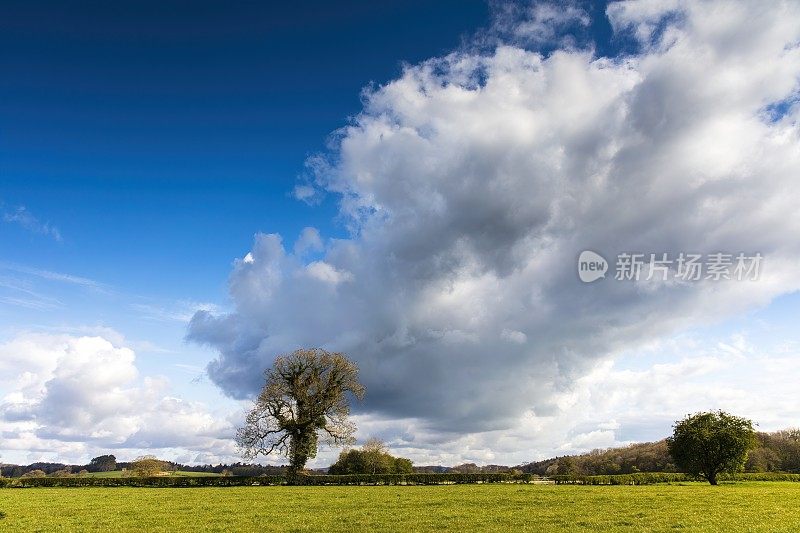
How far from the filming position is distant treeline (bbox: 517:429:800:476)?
11931 centimetres

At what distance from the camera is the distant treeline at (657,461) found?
11931 cm

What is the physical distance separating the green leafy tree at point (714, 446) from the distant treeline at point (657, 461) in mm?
25553

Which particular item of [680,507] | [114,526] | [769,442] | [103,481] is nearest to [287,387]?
[103,481]

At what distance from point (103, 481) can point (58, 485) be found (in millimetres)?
6020

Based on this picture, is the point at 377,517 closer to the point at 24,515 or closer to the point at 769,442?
the point at 24,515

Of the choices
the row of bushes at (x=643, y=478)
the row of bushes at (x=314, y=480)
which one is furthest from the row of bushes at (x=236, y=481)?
the row of bushes at (x=643, y=478)

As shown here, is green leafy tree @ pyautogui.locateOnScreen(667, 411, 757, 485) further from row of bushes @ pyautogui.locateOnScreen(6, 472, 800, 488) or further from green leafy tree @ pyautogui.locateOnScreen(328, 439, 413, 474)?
green leafy tree @ pyautogui.locateOnScreen(328, 439, 413, 474)

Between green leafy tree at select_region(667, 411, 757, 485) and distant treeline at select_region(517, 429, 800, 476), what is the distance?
2555 cm

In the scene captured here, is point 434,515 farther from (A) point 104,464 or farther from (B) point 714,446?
(A) point 104,464

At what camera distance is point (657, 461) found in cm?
14075

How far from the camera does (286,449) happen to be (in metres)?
75.8

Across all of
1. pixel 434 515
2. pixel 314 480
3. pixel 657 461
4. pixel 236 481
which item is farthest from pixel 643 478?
pixel 657 461

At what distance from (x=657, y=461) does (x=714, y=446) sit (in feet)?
271

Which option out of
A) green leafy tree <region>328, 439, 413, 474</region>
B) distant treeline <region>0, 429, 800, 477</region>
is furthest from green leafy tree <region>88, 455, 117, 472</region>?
green leafy tree <region>328, 439, 413, 474</region>
